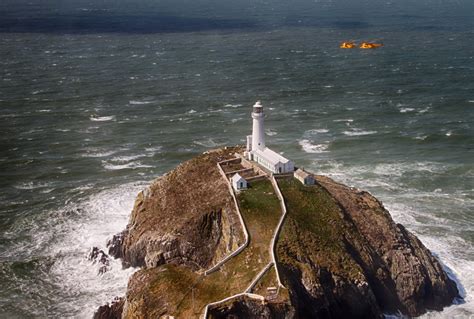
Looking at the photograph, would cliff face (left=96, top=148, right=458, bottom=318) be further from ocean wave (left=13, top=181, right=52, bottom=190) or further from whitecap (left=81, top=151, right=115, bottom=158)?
whitecap (left=81, top=151, right=115, bottom=158)

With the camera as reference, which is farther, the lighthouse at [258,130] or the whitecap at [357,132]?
the whitecap at [357,132]

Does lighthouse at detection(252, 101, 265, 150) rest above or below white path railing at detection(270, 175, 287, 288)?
above

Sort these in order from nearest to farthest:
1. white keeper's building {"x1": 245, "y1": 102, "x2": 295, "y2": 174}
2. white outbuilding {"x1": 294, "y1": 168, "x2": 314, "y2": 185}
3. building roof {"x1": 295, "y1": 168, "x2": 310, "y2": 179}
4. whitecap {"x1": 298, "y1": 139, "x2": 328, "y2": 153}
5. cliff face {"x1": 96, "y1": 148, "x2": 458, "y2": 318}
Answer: cliff face {"x1": 96, "y1": 148, "x2": 458, "y2": 318}, white outbuilding {"x1": 294, "y1": 168, "x2": 314, "y2": 185}, building roof {"x1": 295, "y1": 168, "x2": 310, "y2": 179}, white keeper's building {"x1": 245, "y1": 102, "x2": 295, "y2": 174}, whitecap {"x1": 298, "y1": 139, "x2": 328, "y2": 153}

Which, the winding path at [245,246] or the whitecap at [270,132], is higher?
the winding path at [245,246]

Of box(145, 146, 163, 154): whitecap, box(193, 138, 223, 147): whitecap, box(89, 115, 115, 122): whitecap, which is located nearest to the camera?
box(145, 146, 163, 154): whitecap

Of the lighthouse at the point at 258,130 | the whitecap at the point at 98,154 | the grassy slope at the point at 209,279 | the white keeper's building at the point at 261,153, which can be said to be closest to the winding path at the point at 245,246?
the grassy slope at the point at 209,279

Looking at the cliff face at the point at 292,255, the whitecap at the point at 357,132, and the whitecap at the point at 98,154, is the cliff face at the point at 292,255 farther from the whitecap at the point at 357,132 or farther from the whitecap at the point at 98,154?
the whitecap at the point at 357,132

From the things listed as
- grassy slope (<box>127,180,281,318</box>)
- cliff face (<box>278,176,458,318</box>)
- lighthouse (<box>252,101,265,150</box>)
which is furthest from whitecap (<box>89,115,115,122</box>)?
grassy slope (<box>127,180,281,318</box>)
